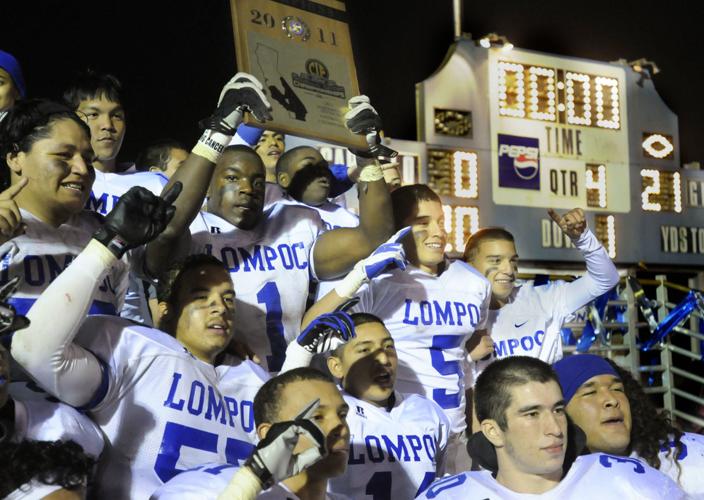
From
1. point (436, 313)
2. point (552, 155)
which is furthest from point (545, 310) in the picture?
point (552, 155)

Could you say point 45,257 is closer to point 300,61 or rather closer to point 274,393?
point 274,393

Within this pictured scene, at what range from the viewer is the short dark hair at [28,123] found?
2.90 metres

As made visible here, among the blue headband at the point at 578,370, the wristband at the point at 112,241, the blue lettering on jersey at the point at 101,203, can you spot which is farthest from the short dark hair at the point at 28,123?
the blue headband at the point at 578,370

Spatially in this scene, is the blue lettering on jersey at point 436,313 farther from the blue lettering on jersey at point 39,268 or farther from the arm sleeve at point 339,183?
the blue lettering on jersey at point 39,268

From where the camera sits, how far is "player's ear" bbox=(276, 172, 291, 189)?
14.6 ft

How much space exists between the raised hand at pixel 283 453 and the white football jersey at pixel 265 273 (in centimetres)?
130

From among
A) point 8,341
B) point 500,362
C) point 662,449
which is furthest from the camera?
point 662,449

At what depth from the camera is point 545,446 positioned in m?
2.88

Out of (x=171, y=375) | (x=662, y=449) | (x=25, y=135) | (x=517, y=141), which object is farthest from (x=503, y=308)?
(x=517, y=141)

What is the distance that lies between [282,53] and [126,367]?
1.59 meters

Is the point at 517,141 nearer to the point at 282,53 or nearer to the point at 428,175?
the point at 428,175

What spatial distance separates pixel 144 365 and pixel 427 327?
5.61 ft

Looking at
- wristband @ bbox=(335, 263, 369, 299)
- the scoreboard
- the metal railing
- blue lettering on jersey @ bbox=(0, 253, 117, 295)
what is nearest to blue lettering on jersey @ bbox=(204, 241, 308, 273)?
wristband @ bbox=(335, 263, 369, 299)

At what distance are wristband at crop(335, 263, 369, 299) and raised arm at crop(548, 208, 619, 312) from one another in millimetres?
1590
